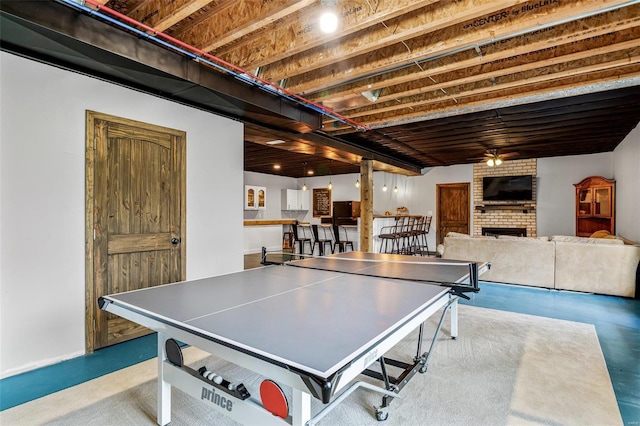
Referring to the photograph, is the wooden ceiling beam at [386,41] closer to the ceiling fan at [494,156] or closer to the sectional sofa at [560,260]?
the sectional sofa at [560,260]

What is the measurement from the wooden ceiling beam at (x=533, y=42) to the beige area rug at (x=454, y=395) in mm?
2497

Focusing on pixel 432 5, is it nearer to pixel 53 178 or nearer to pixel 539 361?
pixel 539 361

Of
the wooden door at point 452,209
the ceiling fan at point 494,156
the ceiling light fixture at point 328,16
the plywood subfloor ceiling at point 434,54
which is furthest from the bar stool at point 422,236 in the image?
the ceiling light fixture at point 328,16

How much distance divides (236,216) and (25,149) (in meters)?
2.05

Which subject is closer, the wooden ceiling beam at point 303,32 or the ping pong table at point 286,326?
the ping pong table at point 286,326

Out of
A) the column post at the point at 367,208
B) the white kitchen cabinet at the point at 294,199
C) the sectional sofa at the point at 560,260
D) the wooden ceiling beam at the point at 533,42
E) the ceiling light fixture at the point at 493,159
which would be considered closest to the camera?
the wooden ceiling beam at the point at 533,42

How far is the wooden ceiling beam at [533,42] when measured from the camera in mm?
2334

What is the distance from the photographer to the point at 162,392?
5.80 ft

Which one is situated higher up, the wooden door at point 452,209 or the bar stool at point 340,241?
the wooden door at point 452,209

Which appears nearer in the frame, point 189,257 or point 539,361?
point 539,361

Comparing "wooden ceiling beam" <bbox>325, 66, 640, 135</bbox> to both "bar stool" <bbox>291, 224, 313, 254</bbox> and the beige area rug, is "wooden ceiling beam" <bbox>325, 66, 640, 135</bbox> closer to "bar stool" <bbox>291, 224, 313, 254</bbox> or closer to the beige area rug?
the beige area rug

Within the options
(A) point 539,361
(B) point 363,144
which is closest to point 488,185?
(B) point 363,144

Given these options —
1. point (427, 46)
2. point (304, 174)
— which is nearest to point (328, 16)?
point (427, 46)

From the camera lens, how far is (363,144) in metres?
6.45
